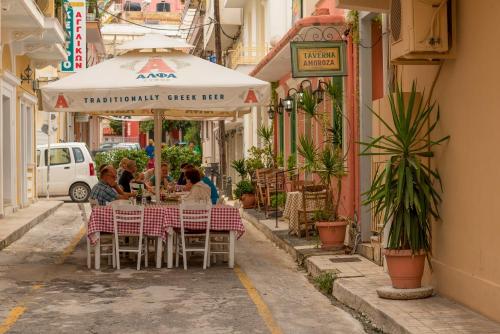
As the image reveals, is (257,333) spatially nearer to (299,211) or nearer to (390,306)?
(390,306)

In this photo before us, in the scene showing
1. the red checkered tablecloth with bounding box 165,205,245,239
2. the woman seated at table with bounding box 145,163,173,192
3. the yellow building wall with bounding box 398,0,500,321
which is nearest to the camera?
the yellow building wall with bounding box 398,0,500,321

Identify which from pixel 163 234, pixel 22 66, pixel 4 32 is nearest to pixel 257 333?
pixel 163 234

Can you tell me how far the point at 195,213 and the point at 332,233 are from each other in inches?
94.8

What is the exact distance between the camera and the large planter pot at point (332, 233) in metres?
14.0

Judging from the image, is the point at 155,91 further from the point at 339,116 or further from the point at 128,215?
the point at 339,116

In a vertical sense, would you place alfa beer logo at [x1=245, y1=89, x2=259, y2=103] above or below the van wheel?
above

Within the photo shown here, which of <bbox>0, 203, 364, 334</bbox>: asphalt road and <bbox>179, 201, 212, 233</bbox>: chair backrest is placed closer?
<bbox>0, 203, 364, 334</bbox>: asphalt road

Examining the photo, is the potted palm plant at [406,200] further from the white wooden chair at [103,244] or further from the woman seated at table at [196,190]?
the woman seated at table at [196,190]

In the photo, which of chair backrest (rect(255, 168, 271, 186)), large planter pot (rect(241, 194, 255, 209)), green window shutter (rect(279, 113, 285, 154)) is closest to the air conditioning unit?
chair backrest (rect(255, 168, 271, 186))

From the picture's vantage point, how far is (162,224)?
41.8 ft

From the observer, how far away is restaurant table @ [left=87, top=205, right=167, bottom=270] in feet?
41.4

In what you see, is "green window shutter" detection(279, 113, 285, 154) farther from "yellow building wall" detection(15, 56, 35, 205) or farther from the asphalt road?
the asphalt road

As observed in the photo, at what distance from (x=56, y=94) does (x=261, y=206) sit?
1166 cm

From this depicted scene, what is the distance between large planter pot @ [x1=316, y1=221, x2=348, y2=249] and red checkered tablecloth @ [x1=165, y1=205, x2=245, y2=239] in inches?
66.1
